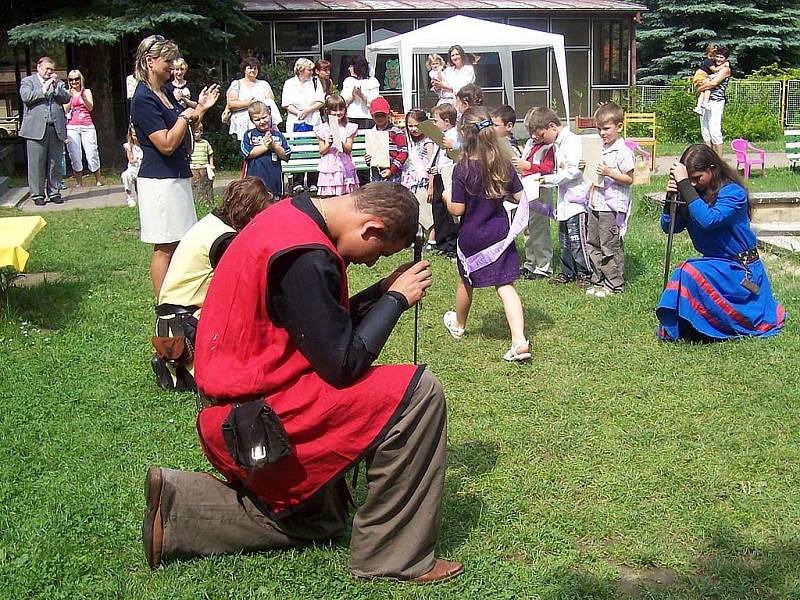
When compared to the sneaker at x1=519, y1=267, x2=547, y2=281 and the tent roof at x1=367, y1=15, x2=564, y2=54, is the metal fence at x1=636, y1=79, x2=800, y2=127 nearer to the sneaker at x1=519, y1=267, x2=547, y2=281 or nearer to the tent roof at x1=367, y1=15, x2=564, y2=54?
the tent roof at x1=367, y1=15, x2=564, y2=54

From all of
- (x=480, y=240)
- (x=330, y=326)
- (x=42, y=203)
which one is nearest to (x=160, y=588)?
(x=330, y=326)

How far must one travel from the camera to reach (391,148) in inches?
436

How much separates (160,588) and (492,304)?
15.5ft

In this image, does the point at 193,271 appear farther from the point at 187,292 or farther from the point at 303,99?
the point at 303,99

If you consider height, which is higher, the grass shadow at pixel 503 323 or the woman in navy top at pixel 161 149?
the woman in navy top at pixel 161 149

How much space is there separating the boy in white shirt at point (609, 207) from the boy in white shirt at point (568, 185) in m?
0.10

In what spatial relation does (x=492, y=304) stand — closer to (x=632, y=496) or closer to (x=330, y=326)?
(x=632, y=496)

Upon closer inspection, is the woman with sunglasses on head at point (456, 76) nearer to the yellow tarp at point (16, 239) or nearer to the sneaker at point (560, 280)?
the sneaker at point (560, 280)

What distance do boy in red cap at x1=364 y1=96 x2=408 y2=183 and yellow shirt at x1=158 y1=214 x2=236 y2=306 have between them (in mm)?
5405

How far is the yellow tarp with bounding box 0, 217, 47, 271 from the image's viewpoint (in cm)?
663

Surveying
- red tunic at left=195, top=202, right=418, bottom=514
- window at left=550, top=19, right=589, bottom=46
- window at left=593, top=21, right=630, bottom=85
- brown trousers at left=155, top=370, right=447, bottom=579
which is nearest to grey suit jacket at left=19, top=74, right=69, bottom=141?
brown trousers at left=155, top=370, right=447, bottom=579

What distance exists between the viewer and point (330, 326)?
10.4ft

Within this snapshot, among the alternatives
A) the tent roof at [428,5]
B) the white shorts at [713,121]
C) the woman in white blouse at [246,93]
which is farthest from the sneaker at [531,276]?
the tent roof at [428,5]

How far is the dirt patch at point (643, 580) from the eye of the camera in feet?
11.4
